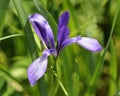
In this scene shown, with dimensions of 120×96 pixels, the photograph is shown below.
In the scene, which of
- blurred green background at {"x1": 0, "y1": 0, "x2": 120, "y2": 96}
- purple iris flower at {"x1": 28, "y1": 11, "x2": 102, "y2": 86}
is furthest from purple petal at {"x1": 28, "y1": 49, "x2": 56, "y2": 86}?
blurred green background at {"x1": 0, "y1": 0, "x2": 120, "y2": 96}

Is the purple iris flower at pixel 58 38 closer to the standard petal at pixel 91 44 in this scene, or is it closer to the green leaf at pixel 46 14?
the standard petal at pixel 91 44

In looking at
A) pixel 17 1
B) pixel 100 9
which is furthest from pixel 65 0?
pixel 100 9

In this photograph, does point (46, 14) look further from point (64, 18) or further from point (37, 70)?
point (37, 70)

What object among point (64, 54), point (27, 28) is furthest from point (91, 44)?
point (64, 54)

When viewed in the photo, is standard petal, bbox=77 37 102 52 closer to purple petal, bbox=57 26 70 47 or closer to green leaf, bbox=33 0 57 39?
purple petal, bbox=57 26 70 47

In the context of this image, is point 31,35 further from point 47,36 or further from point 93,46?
point 93,46

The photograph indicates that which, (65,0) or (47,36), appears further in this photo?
(65,0)

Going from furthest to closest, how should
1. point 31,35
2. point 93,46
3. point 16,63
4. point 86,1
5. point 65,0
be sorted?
→ point 86,1
point 16,63
point 65,0
point 31,35
point 93,46
